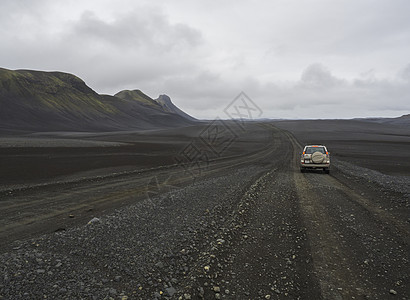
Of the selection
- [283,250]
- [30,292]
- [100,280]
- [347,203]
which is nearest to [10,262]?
[30,292]

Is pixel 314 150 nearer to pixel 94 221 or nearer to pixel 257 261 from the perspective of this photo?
pixel 257 261

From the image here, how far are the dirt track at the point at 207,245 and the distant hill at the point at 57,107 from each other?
Answer: 307ft

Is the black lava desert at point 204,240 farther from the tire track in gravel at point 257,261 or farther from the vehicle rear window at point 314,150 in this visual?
the vehicle rear window at point 314,150

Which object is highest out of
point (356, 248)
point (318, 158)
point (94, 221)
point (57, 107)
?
point (57, 107)

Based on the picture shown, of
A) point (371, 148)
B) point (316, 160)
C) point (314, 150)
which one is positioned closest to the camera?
point (316, 160)

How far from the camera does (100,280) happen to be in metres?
4.17

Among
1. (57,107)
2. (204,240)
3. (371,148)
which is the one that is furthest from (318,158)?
(57,107)

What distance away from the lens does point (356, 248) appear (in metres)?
5.46

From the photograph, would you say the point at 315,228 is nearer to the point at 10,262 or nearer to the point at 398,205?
the point at 398,205

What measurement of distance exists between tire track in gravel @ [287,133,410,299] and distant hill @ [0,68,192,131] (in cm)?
9835

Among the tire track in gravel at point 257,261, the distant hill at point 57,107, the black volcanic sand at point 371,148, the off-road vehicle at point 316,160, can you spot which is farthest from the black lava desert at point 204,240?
the distant hill at point 57,107

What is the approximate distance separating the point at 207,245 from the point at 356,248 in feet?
11.2

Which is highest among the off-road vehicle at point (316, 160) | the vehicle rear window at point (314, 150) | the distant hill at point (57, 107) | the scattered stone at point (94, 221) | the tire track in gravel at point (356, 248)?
the distant hill at point (57, 107)

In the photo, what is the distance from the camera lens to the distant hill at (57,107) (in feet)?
313
